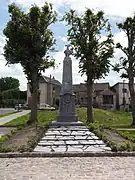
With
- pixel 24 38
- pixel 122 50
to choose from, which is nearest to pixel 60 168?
pixel 24 38

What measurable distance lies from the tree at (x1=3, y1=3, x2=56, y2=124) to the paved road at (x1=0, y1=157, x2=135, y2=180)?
1743 centimetres

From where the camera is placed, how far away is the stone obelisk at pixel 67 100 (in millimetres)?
17859

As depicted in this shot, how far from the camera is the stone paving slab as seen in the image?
421 inches

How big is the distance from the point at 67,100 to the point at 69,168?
1016 centimetres

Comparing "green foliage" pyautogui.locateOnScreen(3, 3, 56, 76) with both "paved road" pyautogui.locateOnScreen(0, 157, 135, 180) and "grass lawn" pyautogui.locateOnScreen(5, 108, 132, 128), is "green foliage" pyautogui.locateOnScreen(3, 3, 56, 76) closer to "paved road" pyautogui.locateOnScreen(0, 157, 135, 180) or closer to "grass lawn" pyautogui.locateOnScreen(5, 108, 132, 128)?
"grass lawn" pyautogui.locateOnScreen(5, 108, 132, 128)

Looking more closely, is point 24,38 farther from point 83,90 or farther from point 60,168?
point 83,90

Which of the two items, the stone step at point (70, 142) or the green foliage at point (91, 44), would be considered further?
the green foliage at point (91, 44)

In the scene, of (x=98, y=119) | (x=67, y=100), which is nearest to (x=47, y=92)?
(x=98, y=119)

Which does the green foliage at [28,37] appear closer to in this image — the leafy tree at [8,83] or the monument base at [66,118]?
the monument base at [66,118]

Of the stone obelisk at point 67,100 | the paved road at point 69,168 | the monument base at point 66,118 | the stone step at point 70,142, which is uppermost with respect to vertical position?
the stone obelisk at point 67,100

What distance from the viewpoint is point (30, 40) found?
26172 mm

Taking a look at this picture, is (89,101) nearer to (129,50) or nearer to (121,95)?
(129,50)

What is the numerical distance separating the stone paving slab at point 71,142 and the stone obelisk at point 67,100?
3.17m

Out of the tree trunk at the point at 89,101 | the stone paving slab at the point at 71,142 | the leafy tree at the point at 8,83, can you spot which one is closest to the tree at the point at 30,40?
the tree trunk at the point at 89,101
